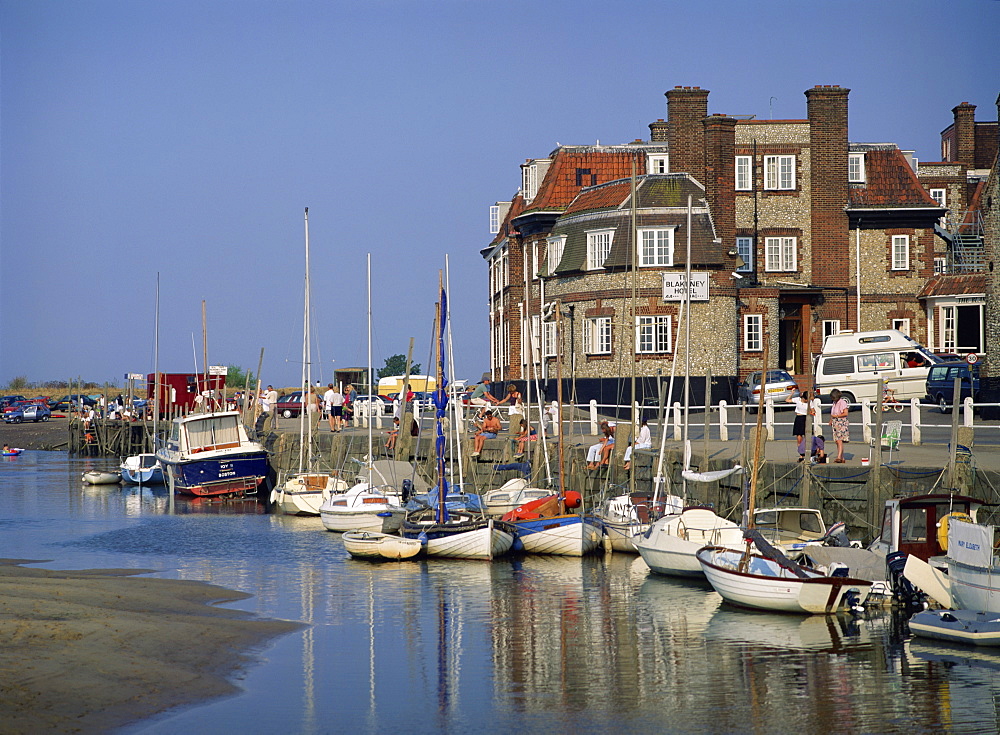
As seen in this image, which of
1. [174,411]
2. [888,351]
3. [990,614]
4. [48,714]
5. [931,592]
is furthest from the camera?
[174,411]

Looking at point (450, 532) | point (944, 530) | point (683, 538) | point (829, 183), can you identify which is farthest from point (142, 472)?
point (944, 530)

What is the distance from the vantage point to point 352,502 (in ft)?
116

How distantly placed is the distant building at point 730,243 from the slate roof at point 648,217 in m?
0.07

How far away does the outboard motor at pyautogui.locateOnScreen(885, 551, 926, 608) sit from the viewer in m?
21.3

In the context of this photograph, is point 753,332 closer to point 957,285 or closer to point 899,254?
point 899,254

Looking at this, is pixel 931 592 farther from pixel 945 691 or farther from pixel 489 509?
pixel 489 509

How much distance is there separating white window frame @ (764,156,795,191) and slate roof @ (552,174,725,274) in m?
4.94

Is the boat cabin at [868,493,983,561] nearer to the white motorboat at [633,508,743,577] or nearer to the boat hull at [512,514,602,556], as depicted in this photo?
the white motorboat at [633,508,743,577]

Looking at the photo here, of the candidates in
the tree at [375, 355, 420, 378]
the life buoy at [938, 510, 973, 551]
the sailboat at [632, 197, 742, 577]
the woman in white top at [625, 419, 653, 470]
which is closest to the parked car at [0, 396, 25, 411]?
the tree at [375, 355, 420, 378]

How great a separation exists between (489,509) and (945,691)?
18.4 meters

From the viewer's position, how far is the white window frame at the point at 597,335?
53375 millimetres

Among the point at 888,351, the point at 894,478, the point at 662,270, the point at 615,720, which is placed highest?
the point at 662,270

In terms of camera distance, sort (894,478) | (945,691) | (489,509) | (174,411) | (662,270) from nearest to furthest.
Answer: (945,691), (894,478), (489,509), (662,270), (174,411)

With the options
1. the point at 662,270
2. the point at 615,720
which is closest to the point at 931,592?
the point at 615,720
